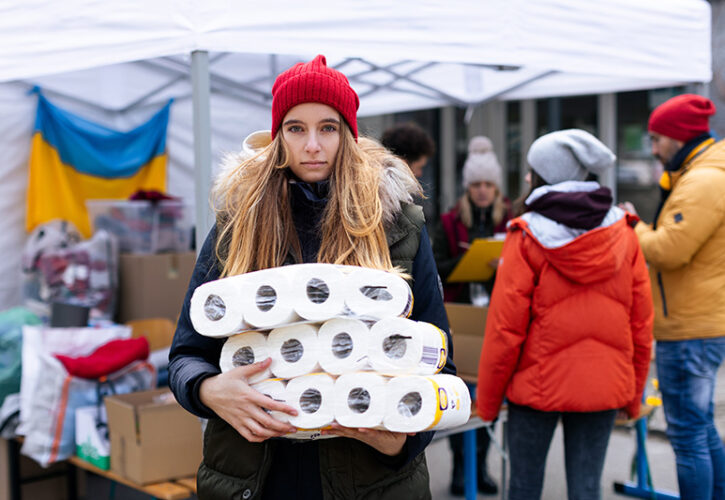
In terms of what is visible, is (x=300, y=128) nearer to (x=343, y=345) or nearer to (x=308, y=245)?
(x=308, y=245)

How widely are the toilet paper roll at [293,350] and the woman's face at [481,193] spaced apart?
2793mm

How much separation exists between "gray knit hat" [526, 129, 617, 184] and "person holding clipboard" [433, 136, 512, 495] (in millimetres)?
1211

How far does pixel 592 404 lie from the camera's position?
2.61 metres

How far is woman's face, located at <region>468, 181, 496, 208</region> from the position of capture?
13.4 ft

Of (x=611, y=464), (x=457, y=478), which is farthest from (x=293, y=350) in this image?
(x=611, y=464)

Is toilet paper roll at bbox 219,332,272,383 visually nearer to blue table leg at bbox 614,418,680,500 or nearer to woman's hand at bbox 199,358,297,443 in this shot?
woman's hand at bbox 199,358,297,443

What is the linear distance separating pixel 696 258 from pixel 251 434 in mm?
2439

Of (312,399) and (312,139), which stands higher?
(312,139)

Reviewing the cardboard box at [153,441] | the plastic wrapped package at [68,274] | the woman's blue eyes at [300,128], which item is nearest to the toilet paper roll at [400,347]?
the woman's blue eyes at [300,128]

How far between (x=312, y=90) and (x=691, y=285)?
2.25 m

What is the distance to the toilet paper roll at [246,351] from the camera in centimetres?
143

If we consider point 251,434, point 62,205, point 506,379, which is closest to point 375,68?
point 62,205

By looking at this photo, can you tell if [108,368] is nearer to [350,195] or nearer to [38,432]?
[38,432]

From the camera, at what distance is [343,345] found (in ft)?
4.60
